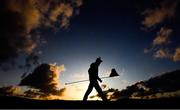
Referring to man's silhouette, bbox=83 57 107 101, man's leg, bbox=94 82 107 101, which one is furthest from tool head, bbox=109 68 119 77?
man's leg, bbox=94 82 107 101

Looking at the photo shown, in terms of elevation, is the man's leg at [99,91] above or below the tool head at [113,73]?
below

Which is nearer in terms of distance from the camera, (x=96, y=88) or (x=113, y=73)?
(x=96, y=88)

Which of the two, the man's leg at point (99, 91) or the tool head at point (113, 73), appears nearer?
the man's leg at point (99, 91)

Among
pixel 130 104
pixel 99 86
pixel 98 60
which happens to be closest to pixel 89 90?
pixel 99 86

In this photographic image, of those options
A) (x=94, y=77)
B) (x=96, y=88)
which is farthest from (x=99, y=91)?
(x=94, y=77)

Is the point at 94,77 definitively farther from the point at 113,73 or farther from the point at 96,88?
the point at 113,73

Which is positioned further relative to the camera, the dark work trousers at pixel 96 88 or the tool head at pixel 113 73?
the tool head at pixel 113 73

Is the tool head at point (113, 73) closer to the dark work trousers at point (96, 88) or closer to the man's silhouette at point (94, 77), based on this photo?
the man's silhouette at point (94, 77)

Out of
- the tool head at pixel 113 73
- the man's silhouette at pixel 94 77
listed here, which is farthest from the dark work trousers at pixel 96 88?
the tool head at pixel 113 73

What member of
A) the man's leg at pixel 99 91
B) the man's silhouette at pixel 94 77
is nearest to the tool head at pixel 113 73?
the man's silhouette at pixel 94 77

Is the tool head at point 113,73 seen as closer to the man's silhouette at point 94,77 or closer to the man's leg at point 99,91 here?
the man's silhouette at point 94,77

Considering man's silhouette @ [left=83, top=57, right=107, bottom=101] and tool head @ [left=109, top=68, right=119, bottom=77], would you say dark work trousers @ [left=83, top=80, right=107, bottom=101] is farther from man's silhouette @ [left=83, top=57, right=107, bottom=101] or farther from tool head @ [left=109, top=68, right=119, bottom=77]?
tool head @ [left=109, top=68, right=119, bottom=77]

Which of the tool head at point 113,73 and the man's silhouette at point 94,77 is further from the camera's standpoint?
the tool head at point 113,73

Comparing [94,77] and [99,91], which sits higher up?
[94,77]
